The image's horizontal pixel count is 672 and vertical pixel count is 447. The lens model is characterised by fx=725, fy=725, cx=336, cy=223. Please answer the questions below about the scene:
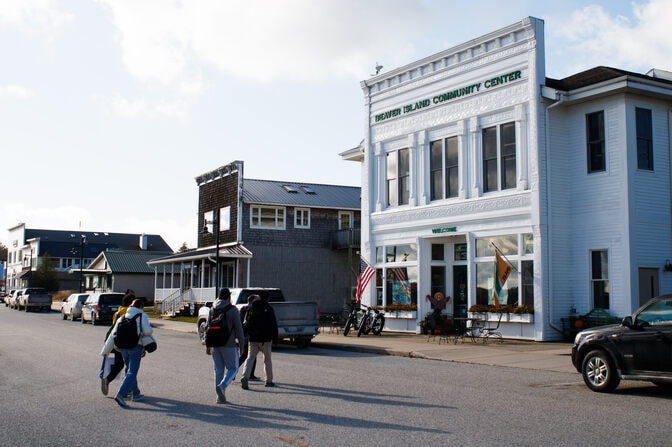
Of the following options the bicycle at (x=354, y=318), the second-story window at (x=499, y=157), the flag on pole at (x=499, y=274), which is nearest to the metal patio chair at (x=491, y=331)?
the flag on pole at (x=499, y=274)

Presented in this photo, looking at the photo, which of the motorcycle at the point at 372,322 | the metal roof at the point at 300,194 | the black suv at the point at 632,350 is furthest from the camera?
the metal roof at the point at 300,194

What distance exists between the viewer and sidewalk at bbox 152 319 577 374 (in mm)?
16750

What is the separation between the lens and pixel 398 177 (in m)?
27.3

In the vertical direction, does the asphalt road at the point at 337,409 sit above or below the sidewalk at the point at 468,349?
below

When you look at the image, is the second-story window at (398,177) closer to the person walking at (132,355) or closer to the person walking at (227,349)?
the person walking at (227,349)

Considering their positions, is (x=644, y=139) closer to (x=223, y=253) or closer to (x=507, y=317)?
(x=507, y=317)

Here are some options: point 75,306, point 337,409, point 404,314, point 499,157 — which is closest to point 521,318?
point 499,157

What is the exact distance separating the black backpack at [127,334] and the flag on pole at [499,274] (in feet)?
46.1

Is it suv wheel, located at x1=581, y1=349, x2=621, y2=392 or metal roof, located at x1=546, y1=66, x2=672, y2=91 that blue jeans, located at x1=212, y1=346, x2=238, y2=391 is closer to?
suv wheel, located at x1=581, y1=349, x2=621, y2=392

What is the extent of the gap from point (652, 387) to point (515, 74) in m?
12.6

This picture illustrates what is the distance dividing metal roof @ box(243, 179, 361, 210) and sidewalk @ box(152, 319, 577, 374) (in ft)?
61.1

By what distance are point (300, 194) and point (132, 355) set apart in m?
34.5

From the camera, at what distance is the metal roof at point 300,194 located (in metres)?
42.9

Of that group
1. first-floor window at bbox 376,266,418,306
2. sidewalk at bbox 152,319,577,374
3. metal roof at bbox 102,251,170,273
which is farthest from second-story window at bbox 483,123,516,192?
metal roof at bbox 102,251,170,273
